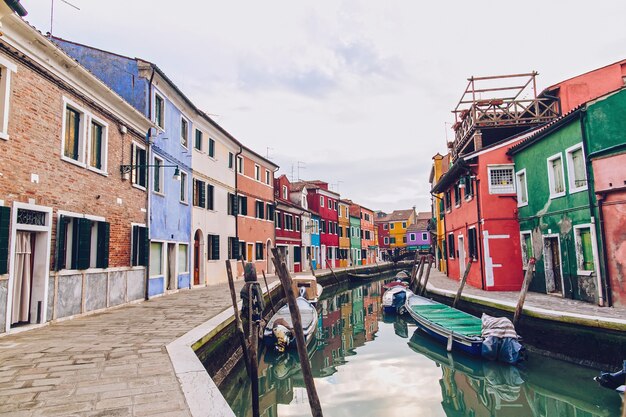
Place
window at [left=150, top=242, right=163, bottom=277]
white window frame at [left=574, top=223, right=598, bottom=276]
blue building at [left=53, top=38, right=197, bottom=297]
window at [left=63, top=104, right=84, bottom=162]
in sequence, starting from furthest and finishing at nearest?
window at [left=150, top=242, right=163, bottom=277] < blue building at [left=53, top=38, right=197, bottom=297] < white window frame at [left=574, top=223, right=598, bottom=276] < window at [left=63, top=104, right=84, bottom=162]

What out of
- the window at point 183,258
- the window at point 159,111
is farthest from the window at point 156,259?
the window at point 159,111

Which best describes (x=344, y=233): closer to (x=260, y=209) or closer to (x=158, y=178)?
(x=260, y=209)

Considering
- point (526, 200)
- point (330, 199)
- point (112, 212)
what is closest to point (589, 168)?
point (526, 200)

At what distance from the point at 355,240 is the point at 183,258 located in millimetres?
31310

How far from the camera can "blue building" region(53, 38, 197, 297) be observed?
43.3ft

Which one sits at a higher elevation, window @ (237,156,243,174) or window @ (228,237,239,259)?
window @ (237,156,243,174)

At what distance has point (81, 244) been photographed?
30.3 feet

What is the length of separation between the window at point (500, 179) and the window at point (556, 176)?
2.36 meters

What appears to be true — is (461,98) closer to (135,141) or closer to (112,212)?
(135,141)

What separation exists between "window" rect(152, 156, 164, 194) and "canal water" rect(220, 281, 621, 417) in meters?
6.93

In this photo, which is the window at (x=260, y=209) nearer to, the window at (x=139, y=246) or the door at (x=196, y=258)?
the door at (x=196, y=258)

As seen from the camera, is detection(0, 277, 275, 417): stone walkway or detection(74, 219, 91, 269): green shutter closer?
detection(0, 277, 275, 417): stone walkway

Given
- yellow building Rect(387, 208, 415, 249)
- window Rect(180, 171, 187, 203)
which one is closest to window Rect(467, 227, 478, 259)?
window Rect(180, 171, 187, 203)

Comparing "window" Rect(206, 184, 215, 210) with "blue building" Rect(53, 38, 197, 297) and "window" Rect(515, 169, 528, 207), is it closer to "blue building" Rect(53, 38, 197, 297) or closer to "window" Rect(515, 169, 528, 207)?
"blue building" Rect(53, 38, 197, 297)
